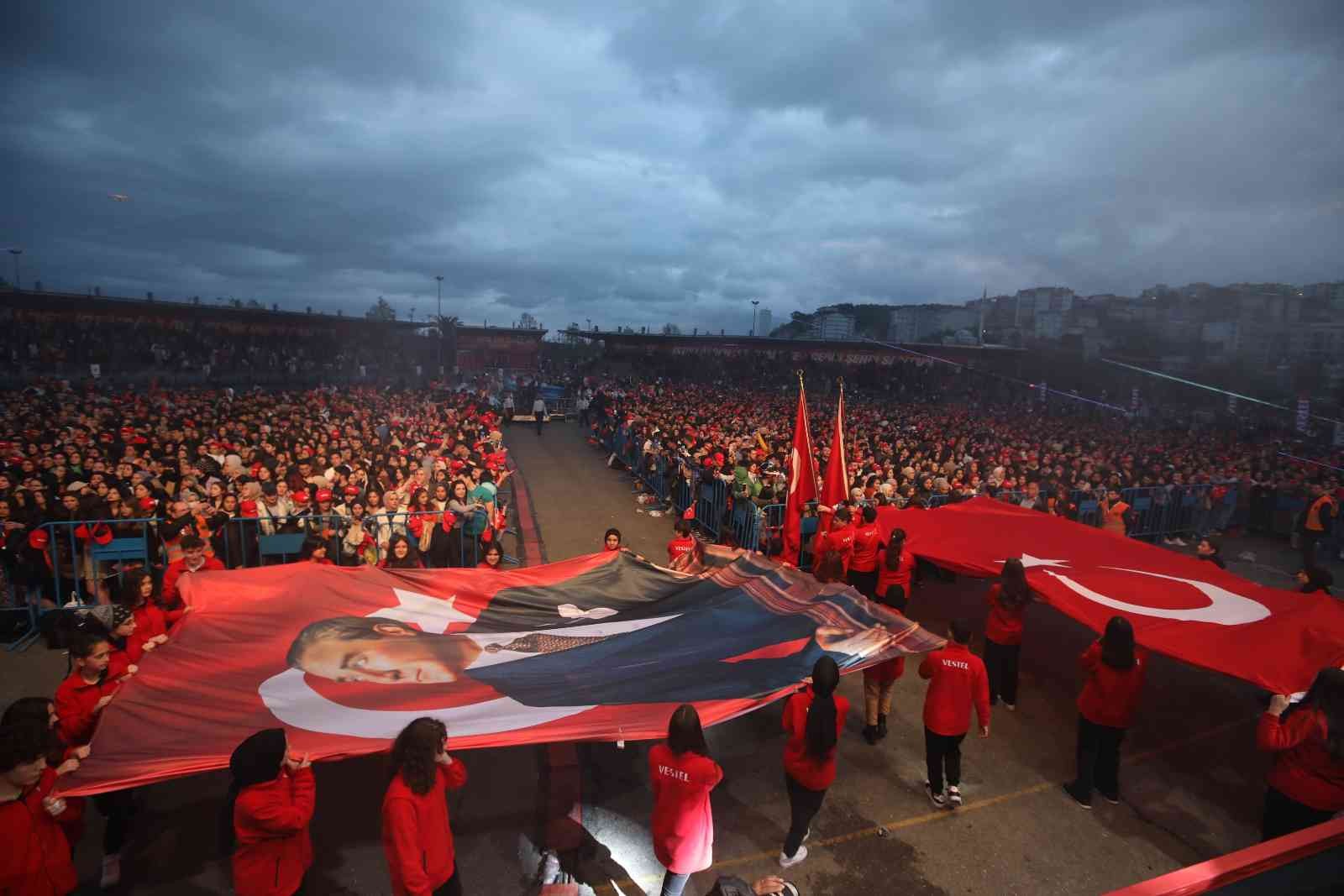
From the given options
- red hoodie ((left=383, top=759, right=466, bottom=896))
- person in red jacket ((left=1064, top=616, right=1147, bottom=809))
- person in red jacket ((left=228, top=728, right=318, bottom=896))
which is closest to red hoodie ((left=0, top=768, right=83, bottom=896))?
person in red jacket ((left=228, top=728, right=318, bottom=896))

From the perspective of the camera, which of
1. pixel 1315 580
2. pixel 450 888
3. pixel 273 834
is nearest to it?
pixel 273 834

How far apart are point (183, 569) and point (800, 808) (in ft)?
17.7

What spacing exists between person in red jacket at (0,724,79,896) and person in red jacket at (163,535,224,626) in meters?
2.29

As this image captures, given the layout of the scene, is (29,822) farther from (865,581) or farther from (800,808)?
(865,581)

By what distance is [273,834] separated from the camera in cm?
297

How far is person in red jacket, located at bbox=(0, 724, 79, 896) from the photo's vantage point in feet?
9.00

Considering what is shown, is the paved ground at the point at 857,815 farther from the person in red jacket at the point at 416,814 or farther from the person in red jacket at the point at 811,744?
the person in red jacket at the point at 416,814

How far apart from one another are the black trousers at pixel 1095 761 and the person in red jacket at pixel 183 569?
7001 millimetres

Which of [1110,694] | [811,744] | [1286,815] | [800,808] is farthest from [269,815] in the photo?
[1286,815]

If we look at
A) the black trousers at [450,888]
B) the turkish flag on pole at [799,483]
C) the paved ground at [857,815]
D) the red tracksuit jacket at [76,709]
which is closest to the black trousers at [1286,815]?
the paved ground at [857,815]

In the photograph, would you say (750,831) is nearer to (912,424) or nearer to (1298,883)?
(1298,883)

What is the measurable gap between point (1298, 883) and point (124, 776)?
4.92 meters

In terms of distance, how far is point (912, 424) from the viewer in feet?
80.9

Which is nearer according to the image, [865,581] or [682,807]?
[682,807]
